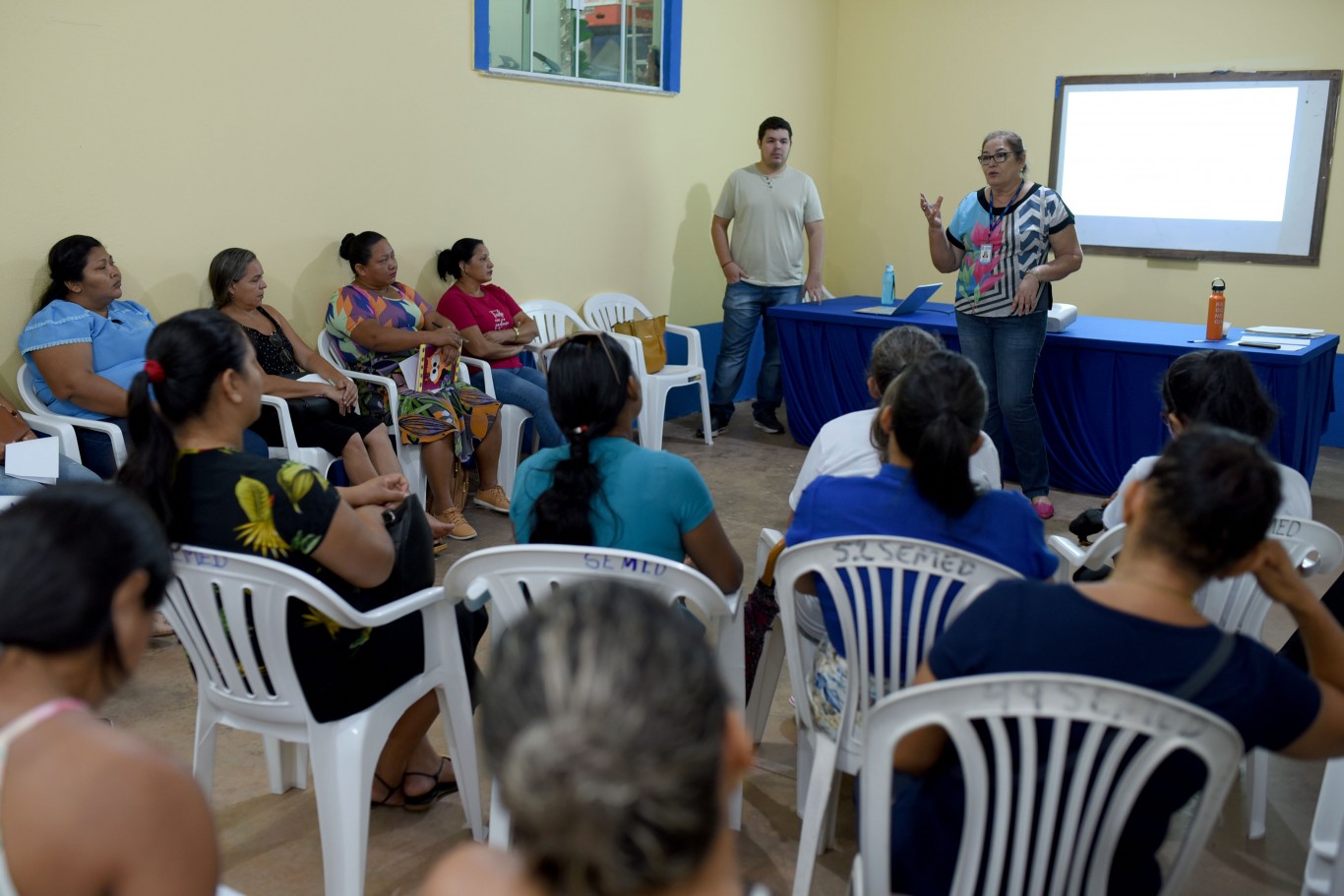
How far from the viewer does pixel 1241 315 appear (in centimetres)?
595

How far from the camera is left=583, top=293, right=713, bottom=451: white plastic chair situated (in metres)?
5.24

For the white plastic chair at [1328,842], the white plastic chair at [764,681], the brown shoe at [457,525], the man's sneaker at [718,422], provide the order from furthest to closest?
1. the man's sneaker at [718,422]
2. the brown shoe at [457,525]
3. the white plastic chair at [764,681]
4. the white plastic chair at [1328,842]

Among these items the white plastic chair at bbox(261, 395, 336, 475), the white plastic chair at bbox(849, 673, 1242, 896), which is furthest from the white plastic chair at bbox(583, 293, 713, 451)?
the white plastic chair at bbox(849, 673, 1242, 896)

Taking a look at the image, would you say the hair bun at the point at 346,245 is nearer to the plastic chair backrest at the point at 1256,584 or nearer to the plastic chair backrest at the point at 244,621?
the plastic chair backrest at the point at 244,621

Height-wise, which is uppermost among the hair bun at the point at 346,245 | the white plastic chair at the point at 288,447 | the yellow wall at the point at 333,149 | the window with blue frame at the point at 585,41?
the window with blue frame at the point at 585,41

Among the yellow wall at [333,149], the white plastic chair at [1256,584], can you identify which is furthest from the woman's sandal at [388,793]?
the yellow wall at [333,149]

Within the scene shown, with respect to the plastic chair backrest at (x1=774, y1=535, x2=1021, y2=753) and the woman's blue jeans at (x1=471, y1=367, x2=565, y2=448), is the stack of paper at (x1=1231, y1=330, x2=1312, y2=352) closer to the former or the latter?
the woman's blue jeans at (x1=471, y1=367, x2=565, y2=448)

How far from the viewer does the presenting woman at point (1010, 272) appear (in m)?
4.30

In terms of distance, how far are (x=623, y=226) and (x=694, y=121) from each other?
0.80 m

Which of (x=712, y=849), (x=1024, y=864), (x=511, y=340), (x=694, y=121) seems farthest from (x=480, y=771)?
(x=694, y=121)

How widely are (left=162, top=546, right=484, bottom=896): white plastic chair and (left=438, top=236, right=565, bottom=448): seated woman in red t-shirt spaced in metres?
2.58

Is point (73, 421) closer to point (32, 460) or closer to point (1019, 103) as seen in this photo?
point (32, 460)

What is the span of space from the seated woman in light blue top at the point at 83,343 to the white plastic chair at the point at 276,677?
5.41ft

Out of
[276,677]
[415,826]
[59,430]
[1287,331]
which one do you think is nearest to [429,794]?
[415,826]
